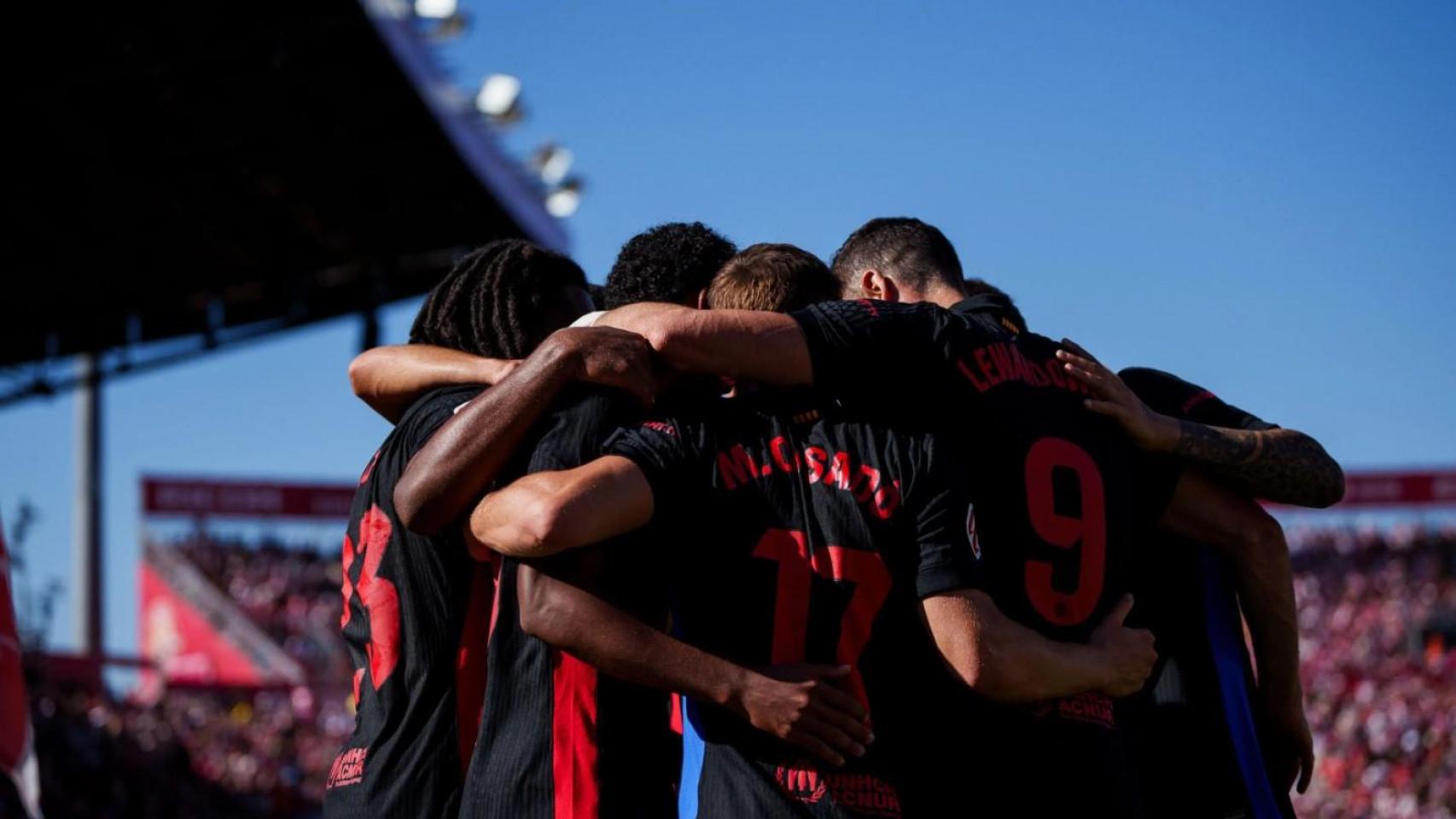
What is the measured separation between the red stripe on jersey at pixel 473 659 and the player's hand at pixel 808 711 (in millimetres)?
705

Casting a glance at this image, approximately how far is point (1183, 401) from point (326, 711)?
24.4m

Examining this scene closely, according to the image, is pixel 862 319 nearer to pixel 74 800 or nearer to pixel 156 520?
pixel 74 800

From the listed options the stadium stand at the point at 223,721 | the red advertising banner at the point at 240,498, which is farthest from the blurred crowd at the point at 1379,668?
the red advertising banner at the point at 240,498

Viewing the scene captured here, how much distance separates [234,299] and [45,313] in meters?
2.37

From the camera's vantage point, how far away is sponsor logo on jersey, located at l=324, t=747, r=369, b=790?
318 cm

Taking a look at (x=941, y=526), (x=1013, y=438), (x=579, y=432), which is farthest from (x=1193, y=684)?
(x=579, y=432)

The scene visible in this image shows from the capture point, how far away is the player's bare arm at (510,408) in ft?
9.07

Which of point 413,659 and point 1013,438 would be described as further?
point 413,659

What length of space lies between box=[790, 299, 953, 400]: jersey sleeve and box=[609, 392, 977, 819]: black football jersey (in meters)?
0.12

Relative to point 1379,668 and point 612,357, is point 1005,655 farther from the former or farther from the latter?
point 1379,668

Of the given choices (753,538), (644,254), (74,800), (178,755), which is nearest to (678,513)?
(753,538)

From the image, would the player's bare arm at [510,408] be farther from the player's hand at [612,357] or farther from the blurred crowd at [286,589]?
the blurred crowd at [286,589]

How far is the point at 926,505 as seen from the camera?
9.05 ft

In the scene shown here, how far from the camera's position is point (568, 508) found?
2576 mm
